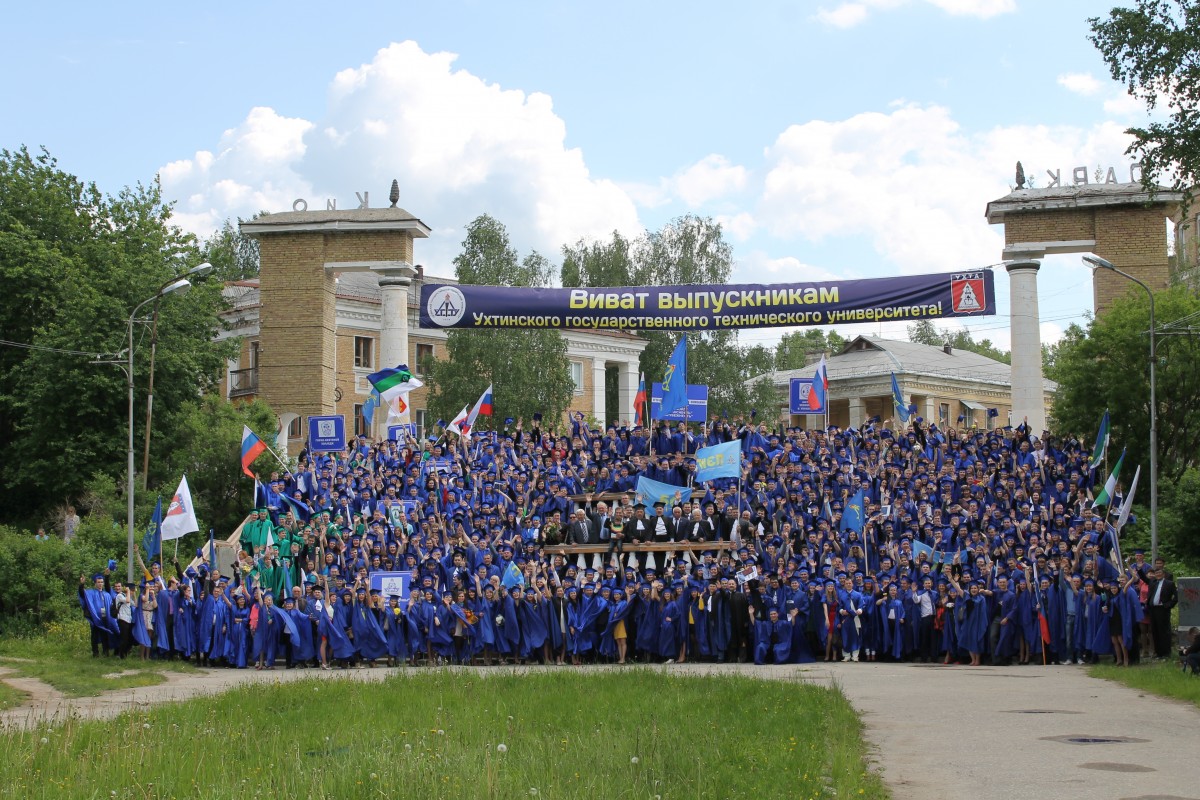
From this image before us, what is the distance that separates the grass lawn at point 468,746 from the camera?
8789mm

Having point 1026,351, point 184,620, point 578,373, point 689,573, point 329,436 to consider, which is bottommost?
point 184,620

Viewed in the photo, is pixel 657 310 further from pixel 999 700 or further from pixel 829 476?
A: pixel 999 700

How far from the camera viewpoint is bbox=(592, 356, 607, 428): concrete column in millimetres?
57781

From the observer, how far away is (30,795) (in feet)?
28.1

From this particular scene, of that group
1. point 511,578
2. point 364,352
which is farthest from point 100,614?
point 364,352

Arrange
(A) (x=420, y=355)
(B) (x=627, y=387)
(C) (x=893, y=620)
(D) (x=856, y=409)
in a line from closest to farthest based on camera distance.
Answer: (C) (x=893, y=620), (A) (x=420, y=355), (B) (x=627, y=387), (D) (x=856, y=409)

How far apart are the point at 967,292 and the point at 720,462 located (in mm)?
8175

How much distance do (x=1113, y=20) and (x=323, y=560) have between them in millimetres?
16192

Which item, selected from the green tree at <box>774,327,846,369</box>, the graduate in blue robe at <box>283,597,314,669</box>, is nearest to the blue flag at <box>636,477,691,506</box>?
the graduate in blue robe at <box>283,597,314,669</box>

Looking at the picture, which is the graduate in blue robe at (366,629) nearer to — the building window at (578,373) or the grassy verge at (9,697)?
the grassy verge at (9,697)

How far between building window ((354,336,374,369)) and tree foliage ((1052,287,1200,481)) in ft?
100

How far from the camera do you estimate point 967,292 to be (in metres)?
29.2

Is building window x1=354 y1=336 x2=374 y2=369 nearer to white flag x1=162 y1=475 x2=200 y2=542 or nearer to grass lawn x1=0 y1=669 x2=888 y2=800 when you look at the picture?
white flag x1=162 y1=475 x2=200 y2=542

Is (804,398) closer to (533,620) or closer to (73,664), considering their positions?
(533,620)
